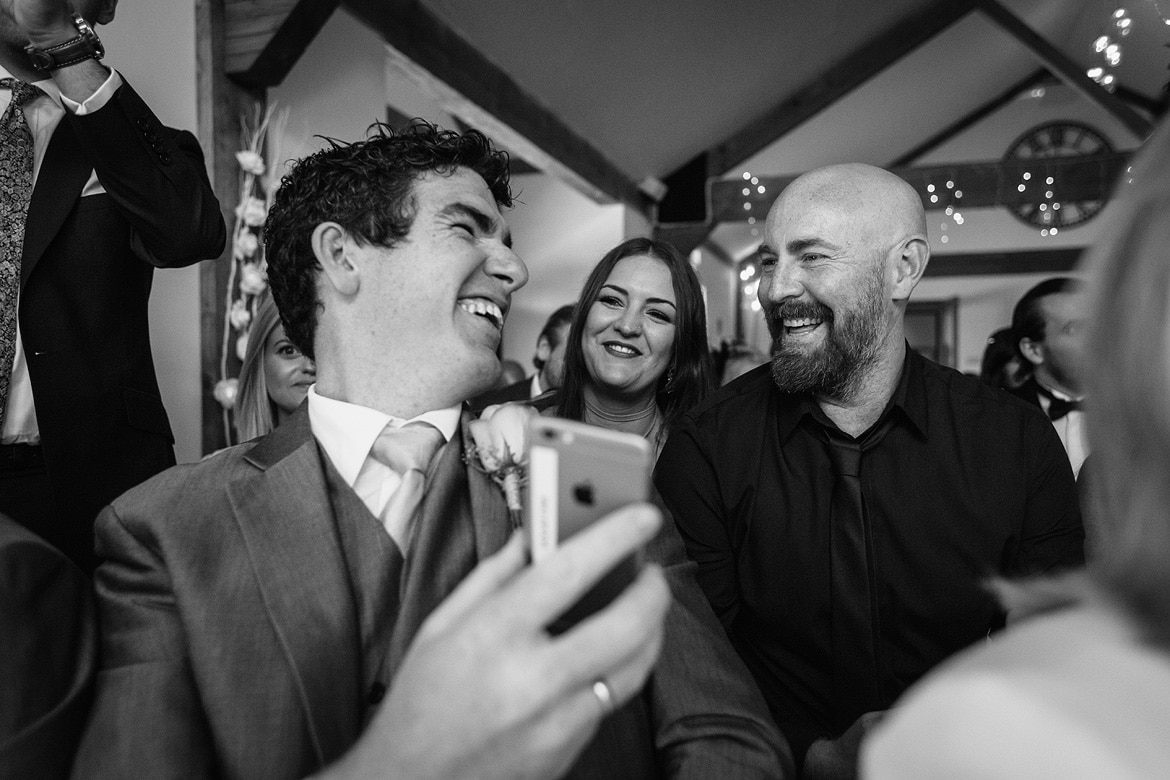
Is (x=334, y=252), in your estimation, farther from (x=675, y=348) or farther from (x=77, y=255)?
(x=675, y=348)

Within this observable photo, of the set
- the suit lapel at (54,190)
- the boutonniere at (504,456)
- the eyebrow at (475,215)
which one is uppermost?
the suit lapel at (54,190)

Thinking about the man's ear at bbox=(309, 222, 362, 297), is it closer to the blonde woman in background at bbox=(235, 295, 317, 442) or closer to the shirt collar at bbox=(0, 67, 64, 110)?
the shirt collar at bbox=(0, 67, 64, 110)

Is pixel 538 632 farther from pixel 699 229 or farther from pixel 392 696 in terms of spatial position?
pixel 699 229

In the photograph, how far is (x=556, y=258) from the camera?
27.4 feet

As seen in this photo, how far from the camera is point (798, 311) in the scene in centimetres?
220

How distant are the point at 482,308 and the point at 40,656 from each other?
757 millimetres

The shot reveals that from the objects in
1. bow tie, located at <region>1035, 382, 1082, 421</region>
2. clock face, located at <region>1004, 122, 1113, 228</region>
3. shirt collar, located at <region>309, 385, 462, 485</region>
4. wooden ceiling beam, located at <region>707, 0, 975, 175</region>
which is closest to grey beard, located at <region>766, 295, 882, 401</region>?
shirt collar, located at <region>309, 385, 462, 485</region>

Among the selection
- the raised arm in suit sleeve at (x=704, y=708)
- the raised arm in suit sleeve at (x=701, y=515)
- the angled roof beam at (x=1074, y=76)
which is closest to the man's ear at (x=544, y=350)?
the raised arm in suit sleeve at (x=701, y=515)

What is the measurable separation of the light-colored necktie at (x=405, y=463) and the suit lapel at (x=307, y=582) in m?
0.11

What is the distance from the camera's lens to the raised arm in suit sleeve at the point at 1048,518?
1896mm

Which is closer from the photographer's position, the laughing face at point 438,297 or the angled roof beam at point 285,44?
the laughing face at point 438,297

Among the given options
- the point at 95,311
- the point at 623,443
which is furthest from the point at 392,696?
the point at 95,311

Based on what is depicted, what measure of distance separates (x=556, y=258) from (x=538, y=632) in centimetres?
774

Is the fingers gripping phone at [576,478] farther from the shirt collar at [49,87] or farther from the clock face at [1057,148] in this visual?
the clock face at [1057,148]
